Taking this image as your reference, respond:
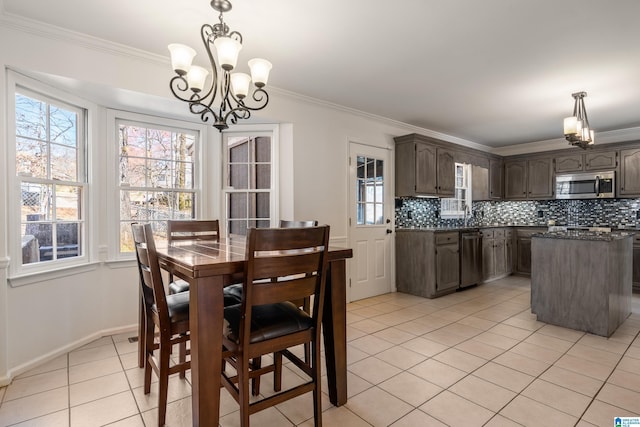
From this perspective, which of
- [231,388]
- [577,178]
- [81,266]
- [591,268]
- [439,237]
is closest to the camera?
[231,388]

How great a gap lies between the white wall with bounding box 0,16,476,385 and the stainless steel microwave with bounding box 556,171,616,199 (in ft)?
13.0

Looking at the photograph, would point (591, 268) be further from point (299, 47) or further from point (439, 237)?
point (299, 47)

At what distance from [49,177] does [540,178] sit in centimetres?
694

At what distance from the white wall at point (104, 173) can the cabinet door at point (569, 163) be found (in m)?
3.95

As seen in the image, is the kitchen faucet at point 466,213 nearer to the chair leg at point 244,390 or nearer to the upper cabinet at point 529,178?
the upper cabinet at point 529,178

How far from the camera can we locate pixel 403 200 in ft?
15.9

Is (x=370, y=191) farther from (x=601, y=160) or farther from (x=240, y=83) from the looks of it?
(x=601, y=160)

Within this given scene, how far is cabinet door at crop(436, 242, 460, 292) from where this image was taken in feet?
14.1

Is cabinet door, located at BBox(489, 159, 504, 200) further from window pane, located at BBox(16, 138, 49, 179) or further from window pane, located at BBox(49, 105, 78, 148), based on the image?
window pane, located at BBox(16, 138, 49, 179)

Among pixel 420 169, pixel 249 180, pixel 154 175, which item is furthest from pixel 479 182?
pixel 154 175

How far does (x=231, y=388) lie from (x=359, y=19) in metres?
2.40

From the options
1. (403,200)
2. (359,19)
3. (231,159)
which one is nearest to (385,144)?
(403,200)

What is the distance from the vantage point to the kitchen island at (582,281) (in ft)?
9.72

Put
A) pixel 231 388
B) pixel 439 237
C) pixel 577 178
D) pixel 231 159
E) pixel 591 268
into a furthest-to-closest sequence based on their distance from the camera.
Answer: pixel 577 178, pixel 439 237, pixel 231 159, pixel 591 268, pixel 231 388
